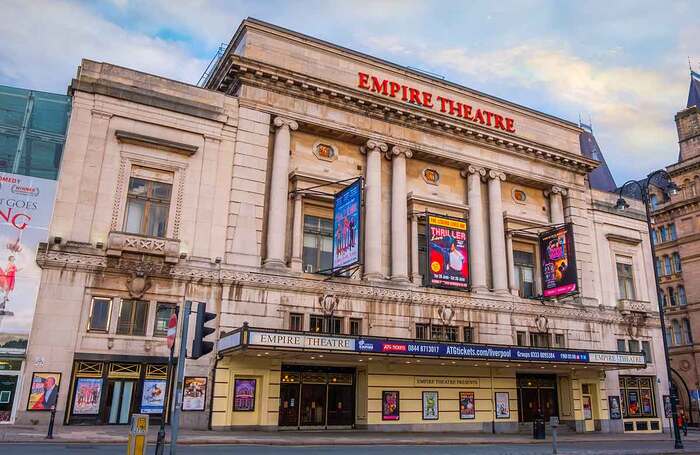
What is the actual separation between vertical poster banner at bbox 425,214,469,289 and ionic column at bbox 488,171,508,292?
355 centimetres

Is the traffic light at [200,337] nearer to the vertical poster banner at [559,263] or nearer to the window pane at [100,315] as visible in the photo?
the window pane at [100,315]

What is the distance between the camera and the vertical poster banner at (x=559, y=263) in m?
34.1

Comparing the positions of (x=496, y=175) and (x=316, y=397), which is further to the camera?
(x=496, y=175)

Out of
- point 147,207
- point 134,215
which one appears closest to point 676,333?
point 147,207

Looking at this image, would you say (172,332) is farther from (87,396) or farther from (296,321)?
(296,321)

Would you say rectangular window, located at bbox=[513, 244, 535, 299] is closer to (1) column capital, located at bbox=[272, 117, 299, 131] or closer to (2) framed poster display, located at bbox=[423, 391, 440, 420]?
(2) framed poster display, located at bbox=[423, 391, 440, 420]

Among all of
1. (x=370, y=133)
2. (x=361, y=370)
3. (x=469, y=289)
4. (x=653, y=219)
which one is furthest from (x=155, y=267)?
(x=653, y=219)

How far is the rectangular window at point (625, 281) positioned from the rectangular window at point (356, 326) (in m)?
21.8

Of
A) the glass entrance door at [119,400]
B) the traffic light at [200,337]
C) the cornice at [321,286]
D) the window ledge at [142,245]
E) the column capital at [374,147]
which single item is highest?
the column capital at [374,147]

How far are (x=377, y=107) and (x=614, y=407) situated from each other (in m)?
24.4

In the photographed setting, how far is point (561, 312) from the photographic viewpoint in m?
36.1

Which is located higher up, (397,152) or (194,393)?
(397,152)

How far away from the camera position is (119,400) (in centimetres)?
2402

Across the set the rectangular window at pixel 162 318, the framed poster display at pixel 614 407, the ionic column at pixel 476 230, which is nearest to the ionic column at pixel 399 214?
the ionic column at pixel 476 230
